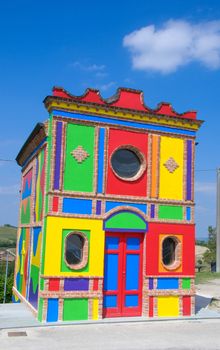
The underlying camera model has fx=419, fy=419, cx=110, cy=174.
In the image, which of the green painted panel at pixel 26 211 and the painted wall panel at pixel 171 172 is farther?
the green painted panel at pixel 26 211

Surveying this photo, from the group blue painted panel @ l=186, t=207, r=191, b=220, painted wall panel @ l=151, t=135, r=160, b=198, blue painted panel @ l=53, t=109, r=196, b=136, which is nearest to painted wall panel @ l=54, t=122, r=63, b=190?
blue painted panel @ l=53, t=109, r=196, b=136

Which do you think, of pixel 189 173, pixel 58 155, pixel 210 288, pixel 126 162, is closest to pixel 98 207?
pixel 126 162

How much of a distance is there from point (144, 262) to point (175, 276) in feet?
3.97

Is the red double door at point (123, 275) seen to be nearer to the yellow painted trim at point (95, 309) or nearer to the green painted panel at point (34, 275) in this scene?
the yellow painted trim at point (95, 309)

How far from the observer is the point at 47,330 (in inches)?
435

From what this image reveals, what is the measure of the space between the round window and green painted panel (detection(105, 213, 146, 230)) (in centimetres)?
128

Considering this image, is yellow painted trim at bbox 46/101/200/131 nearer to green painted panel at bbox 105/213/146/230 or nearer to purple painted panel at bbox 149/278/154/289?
green painted panel at bbox 105/213/146/230

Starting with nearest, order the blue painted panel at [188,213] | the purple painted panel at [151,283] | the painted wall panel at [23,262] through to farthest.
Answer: the purple painted panel at [151,283] < the blue painted panel at [188,213] < the painted wall panel at [23,262]

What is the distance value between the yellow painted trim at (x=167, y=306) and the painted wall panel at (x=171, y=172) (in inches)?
129

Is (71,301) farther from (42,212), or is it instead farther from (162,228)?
(162,228)

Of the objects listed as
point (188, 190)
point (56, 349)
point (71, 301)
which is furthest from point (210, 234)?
point (56, 349)

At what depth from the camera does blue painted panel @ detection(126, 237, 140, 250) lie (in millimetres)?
13500

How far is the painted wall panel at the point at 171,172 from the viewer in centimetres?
1414

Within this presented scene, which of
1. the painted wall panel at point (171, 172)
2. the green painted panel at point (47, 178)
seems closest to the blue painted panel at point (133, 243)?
the painted wall panel at point (171, 172)
